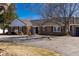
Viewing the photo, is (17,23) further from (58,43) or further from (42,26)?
(58,43)

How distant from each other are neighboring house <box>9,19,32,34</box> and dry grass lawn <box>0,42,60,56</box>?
12.6 inches

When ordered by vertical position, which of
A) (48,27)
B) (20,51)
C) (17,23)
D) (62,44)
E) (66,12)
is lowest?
(20,51)

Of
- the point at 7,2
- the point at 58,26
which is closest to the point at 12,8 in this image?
the point at 7,2

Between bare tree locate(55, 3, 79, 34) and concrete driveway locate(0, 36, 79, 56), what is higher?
bare tree locate(55, 3, 79, 34)

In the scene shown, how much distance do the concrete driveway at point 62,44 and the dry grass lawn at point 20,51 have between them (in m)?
0.13

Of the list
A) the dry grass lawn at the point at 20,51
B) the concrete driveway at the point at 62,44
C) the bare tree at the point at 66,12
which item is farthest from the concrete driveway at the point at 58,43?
the bare tree at the point at 66,12

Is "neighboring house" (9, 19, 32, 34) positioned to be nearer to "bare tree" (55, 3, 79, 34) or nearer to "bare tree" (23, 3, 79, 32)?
"bare tree" (23, 3, 79, 32)

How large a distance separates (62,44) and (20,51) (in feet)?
3.16

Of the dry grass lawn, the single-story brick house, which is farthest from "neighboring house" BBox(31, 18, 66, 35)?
the dry grass lawn

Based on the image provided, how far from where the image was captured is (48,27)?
48.5 ft

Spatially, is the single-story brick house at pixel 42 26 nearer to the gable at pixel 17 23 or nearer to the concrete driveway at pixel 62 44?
the gable at pixel 17 23

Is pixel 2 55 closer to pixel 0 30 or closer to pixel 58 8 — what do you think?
pixel 0 30

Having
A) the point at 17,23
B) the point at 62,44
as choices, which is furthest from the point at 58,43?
the point at 17,23

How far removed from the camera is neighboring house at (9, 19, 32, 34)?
1471 cm
